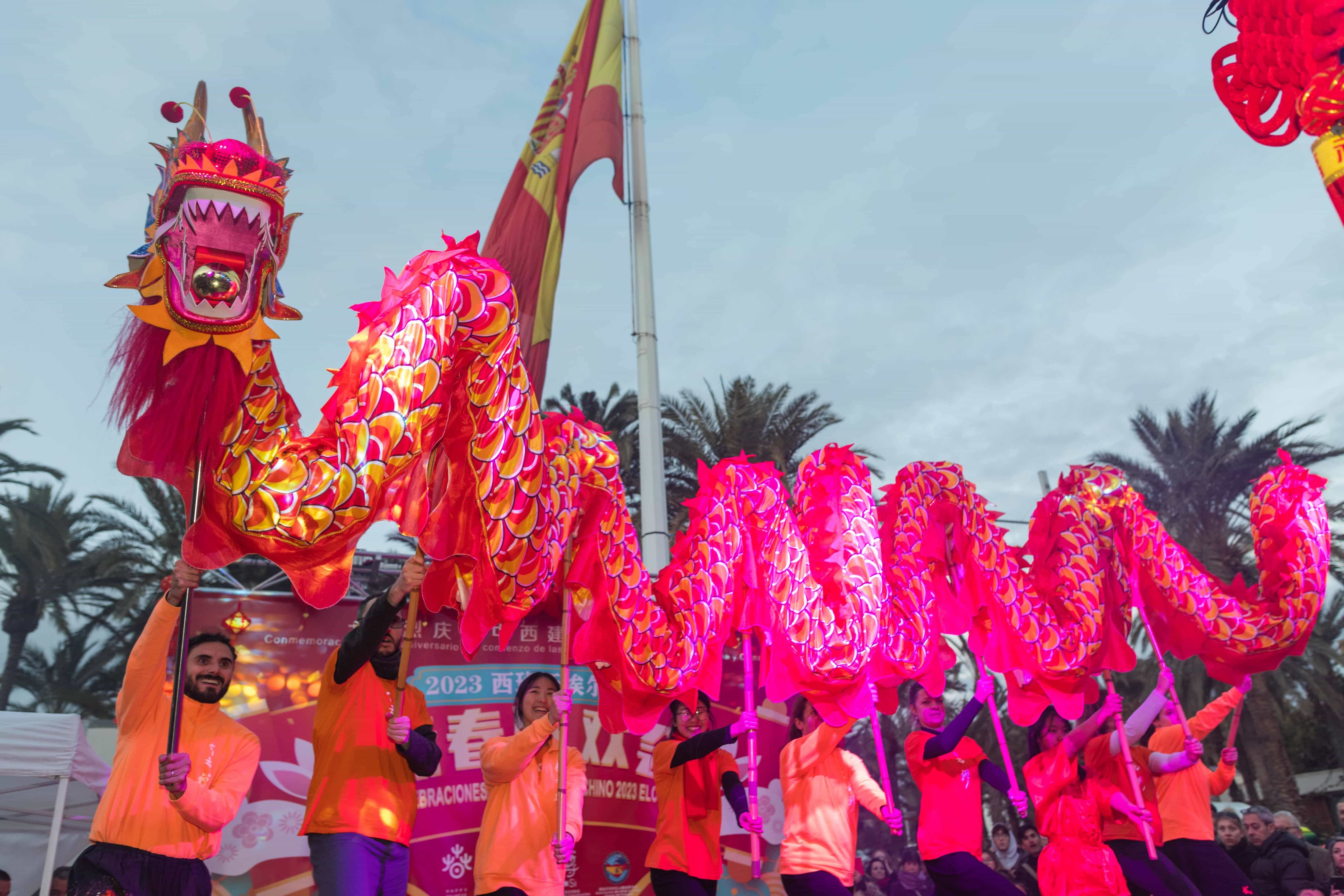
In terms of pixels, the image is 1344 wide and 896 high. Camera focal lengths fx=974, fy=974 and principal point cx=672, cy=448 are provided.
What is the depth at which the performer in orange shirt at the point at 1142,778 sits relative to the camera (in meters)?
5.07

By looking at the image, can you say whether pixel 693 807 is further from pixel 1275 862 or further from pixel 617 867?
pixel 1275 862

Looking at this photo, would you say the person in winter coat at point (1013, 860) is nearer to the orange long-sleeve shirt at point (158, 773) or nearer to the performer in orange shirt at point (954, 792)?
the performer in orange shirt at point (954, 792)

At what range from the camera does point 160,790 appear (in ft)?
11.2

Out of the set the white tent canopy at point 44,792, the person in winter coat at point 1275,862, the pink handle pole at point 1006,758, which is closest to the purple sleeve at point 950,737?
the pink handle pole at point 1006,758

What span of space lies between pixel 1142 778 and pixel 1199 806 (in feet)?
1.05

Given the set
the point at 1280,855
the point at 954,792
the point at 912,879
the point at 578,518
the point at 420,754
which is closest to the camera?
the point at 420,754

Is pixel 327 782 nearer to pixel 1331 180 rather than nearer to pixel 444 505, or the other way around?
pixel 444 505

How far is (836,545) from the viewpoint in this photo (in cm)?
484

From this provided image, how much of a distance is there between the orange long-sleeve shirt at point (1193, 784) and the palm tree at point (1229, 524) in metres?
7.72

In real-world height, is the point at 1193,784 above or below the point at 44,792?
below

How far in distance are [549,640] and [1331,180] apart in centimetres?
518

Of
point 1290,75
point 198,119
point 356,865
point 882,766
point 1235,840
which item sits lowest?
point 1235,840

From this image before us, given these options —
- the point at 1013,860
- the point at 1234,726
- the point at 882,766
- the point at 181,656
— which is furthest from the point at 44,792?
the point at 1013,860

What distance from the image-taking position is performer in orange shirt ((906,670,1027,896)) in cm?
Result: 485
